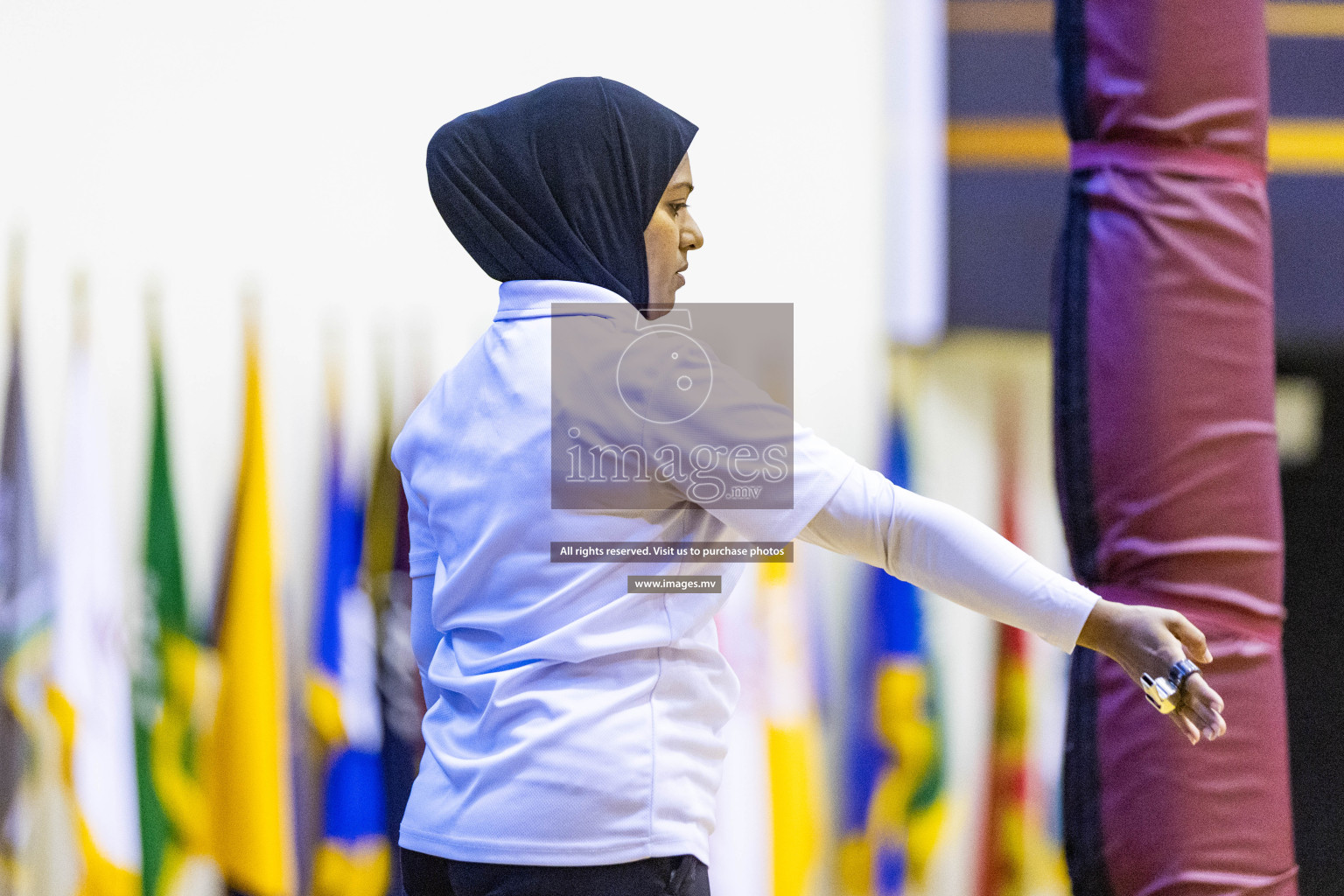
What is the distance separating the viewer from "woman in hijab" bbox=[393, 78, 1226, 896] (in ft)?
2.80

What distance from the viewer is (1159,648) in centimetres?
84

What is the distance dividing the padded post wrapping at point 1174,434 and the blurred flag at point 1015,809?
1.05 meters

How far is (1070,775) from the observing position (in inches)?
52.8

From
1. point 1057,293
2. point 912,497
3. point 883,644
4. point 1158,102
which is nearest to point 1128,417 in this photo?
point 1057,293

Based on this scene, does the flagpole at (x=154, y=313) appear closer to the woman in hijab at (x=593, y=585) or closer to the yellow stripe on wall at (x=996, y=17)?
the woman in hijab at (x=593, y=585)

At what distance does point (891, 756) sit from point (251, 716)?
1.27m

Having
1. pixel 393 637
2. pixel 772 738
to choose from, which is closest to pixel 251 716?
pixel 393 637

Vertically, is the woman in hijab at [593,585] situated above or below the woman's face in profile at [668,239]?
below

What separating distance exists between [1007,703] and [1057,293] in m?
1.24

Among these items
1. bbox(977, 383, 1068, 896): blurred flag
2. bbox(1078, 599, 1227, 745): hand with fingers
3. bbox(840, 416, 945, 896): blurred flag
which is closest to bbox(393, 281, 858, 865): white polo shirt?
bbox(1078, 599, 1227, 745): hand with fingers

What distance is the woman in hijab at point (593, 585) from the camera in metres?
0.85

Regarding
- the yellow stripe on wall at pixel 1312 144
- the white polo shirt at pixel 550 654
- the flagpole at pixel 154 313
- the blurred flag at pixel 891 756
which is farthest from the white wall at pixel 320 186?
the white polo shirt at pixel 550 654

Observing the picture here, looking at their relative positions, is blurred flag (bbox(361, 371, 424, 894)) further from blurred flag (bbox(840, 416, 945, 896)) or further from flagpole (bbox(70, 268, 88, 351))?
blurred flag (bbox(840, 416, 945, 896))

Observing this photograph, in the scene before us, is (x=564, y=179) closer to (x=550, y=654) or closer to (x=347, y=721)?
(x=550, y=654)
